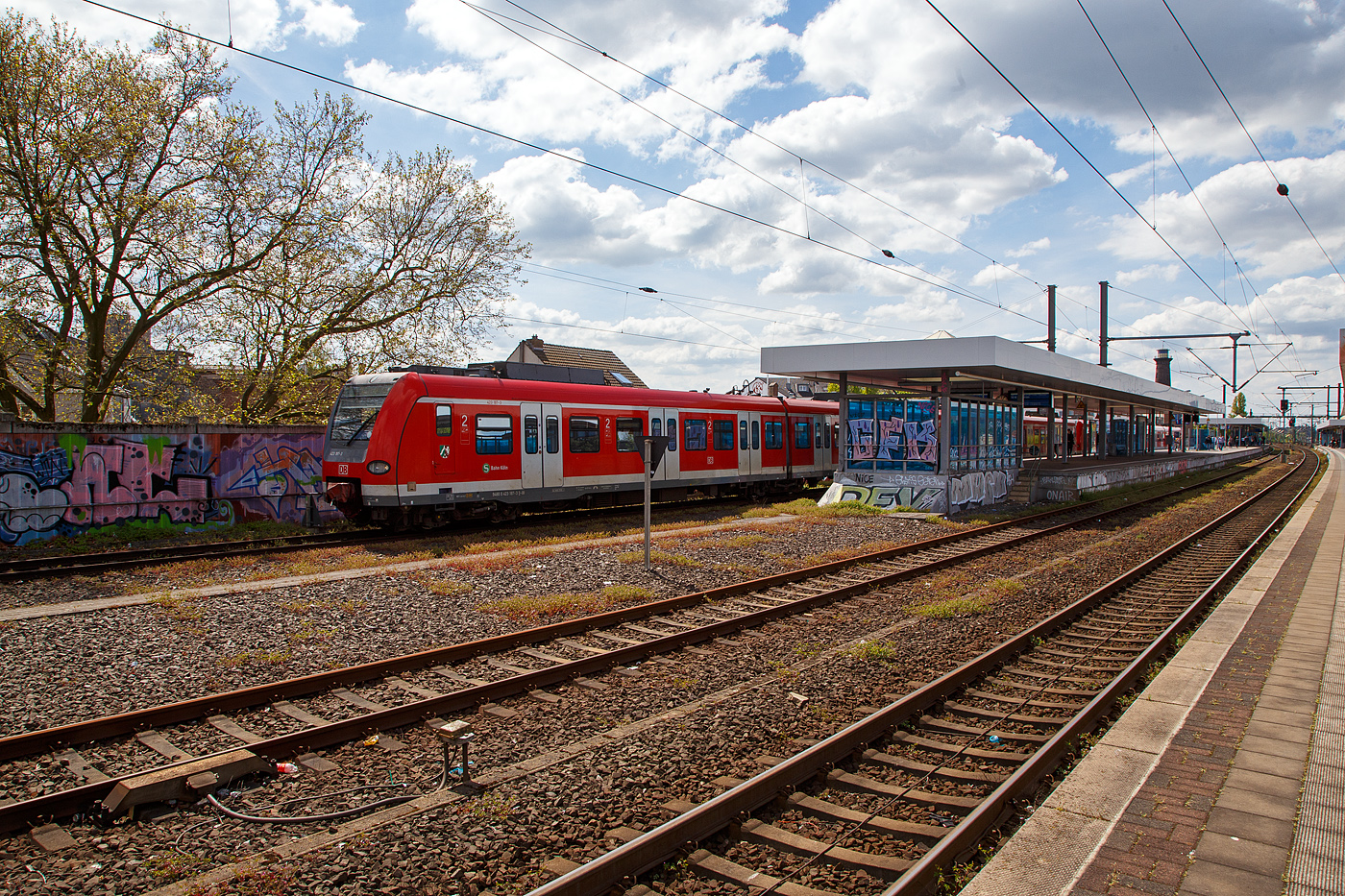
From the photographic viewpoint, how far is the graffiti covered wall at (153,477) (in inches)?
577

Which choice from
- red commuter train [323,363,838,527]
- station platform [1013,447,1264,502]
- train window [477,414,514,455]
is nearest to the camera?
red commuter train [323,363,838,527]

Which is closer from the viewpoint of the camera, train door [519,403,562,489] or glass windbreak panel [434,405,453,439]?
glass windbreak panel [434,405,453,439]

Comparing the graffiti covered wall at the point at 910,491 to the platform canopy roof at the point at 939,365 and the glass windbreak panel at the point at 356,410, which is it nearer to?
the platform canopy roof at the point at 939,365

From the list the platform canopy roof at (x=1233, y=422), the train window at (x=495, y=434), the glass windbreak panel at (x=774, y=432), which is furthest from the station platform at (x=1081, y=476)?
the platform canopy roof at (x=1233, y=422)

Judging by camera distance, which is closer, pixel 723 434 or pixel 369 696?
pixel 369 696

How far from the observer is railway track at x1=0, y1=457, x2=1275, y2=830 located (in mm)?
5289

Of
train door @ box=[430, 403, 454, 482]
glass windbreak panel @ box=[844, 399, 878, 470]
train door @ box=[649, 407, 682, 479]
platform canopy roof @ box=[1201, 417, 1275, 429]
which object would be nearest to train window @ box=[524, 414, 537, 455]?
train door @ box=[430, 403, 454, 482]

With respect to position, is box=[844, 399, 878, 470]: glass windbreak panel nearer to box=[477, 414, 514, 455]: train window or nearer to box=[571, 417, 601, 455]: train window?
box=[571, 417, 601, 455]: train window

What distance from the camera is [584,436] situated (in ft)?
60.5

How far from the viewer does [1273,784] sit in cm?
481

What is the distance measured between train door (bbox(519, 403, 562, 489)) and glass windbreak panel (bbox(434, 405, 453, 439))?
5.95 ft

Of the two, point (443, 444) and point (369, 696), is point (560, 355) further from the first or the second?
point (369, 696)

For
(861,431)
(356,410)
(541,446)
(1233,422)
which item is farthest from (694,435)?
(1233,422)

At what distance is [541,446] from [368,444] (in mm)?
3785
